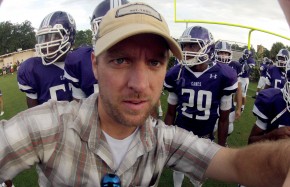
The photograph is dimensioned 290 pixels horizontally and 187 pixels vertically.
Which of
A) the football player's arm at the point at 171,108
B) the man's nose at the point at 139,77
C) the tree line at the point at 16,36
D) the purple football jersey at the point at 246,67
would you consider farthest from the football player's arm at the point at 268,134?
the tree line at the point at 16,36

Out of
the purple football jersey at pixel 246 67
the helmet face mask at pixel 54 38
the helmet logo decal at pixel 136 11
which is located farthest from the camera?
the purple football jersey at pixel 246 67

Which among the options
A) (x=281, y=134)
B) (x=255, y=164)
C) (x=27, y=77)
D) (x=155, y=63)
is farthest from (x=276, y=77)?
(x=155, y=63)

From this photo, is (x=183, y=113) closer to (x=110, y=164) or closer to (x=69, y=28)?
(x=69, y=28)

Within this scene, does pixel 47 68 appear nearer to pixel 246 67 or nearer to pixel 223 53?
pixel 223 53

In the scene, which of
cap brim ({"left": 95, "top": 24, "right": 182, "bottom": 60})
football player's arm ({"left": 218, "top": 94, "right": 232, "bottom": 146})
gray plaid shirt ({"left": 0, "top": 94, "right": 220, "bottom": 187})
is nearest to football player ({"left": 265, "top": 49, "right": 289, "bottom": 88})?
football player's arm ({"left": 218, "top": 94, "right": 232, "bottom": 146})

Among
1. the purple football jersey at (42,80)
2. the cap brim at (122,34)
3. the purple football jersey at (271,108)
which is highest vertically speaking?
the cap brim at (122,34)

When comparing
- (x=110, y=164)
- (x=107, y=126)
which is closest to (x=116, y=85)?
(x=107, y=126)

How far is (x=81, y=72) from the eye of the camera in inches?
133

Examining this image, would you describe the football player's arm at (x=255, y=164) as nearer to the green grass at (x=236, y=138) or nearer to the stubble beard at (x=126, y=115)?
the stubble beard at (x=126, y=115)

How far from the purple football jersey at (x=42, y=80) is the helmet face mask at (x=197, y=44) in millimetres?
1496

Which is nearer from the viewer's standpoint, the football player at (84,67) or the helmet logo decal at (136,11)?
the helmet logo decal at (136,11)

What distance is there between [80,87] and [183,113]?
1391 millimetres

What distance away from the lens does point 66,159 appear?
4.92ft

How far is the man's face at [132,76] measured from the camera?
1.39 metres
